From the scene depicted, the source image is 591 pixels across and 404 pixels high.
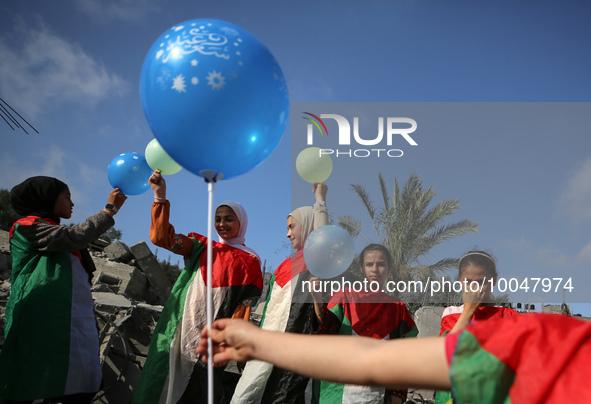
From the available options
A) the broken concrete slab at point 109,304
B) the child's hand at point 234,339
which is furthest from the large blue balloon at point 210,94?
the broken concrete slab at point 109,304

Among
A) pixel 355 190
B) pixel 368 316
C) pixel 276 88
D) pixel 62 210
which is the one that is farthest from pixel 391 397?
pixel 355 190

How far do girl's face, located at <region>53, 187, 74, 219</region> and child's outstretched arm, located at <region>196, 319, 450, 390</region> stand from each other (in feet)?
7.58

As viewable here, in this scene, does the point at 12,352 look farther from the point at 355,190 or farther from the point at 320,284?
the point at 355,190

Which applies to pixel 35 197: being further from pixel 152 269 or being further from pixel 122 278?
pixel 152 269

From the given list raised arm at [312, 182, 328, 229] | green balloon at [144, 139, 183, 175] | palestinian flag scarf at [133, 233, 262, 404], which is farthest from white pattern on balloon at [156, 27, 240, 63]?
raised arm at [312, 182, 328, 229]

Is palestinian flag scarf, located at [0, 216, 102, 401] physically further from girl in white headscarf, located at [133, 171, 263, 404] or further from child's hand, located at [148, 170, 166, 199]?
child's hand, located at [148, 170, 166, 199]

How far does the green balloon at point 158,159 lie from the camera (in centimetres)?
291

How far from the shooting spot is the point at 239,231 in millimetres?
3482

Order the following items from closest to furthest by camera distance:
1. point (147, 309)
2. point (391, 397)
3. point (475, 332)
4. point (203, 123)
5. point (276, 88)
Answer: point (475, 332)
point (203, 123)
point (276, 88)
point (391, 397)
point (147, 309)

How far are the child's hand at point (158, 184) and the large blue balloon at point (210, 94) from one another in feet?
3.81

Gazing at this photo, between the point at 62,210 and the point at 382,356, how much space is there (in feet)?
8.81

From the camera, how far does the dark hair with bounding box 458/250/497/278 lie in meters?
2.52

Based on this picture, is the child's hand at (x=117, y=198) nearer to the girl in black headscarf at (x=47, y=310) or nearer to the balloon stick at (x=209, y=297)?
the girl in black headscarf at (x=47, y=310)

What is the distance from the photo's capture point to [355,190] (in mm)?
10586
